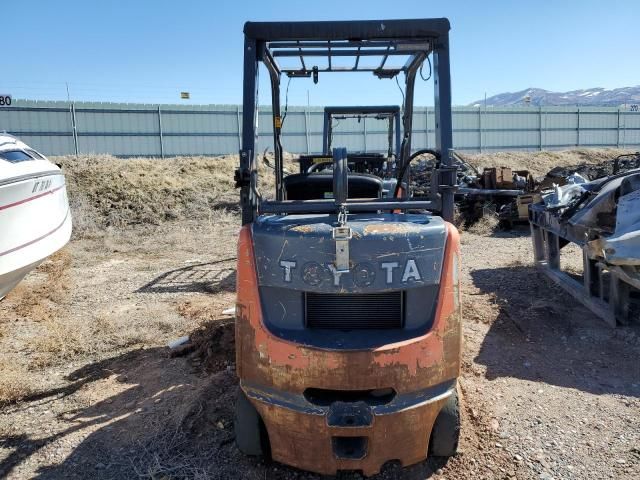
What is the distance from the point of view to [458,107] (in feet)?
84.7

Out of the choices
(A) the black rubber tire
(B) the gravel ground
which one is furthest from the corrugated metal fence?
(A) the black rubber tire

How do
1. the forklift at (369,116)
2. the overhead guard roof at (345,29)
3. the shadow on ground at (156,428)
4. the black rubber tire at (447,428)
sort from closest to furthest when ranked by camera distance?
the black rubber tire at (447,428) → the shadow on ground at (156,428) → the overhead guard roof at (345,29) → the forklift at (369,116)

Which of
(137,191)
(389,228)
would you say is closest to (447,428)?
(389,228)

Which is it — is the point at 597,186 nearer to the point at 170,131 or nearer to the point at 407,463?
the point at 407,463

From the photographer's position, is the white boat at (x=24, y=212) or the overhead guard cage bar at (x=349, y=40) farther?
the white boat at (x=24, y=212)

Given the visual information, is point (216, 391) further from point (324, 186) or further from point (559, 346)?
point (559, 346)

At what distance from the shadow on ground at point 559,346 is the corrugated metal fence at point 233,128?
11873 mm

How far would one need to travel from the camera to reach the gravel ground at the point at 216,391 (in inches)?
116

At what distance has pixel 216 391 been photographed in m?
3.66

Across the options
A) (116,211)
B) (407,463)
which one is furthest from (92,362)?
(116,211)

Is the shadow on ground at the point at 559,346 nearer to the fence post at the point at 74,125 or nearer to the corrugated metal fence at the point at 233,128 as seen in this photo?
the corrugated metal fence at the point at 233,128

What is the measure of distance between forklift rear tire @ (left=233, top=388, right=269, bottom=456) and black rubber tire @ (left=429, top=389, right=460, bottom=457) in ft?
3.09

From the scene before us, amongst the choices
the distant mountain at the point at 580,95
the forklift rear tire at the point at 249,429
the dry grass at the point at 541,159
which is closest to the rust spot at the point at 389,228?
the forklift rear tire at the point at 249,429

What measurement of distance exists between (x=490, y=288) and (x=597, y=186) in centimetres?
178
